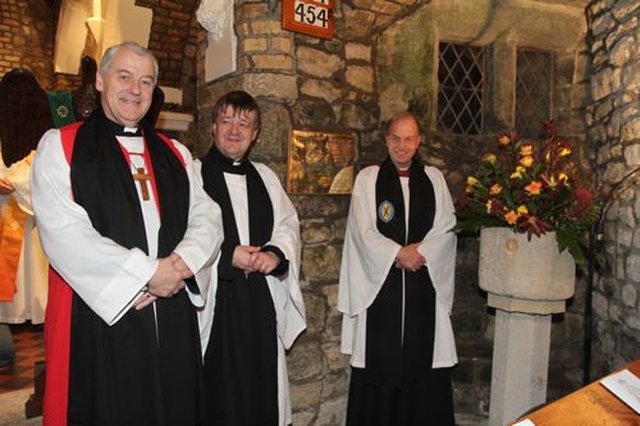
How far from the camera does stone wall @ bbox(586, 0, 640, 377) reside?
415 centimetres

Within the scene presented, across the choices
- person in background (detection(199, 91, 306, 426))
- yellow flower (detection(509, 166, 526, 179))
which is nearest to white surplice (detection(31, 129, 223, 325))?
person in background (detection(199, 91, 306, 426))

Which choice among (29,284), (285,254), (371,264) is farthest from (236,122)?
(29,284)

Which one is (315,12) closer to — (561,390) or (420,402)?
(420,402)

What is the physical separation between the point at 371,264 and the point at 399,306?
36 centimetres

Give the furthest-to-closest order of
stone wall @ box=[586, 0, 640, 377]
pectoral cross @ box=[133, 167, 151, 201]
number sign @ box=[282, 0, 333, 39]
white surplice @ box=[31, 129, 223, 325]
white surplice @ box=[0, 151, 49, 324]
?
white surplice @ box=[0, 151, 49, 324] → stone wall @ box=[586, 0, 640, 377] → number sign @ box=[282, 0, 333, 39] → pectoral cross @ box=[133, 167, 151, 201] → white surplice @ box=[31, 129, 223, 325]

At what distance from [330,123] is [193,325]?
6.48ft

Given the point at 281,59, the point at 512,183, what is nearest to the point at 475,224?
the point at 512,183

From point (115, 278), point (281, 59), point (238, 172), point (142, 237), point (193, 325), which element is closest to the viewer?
point (115, 278)

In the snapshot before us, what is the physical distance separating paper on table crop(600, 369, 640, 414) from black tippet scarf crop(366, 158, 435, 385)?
1.65m

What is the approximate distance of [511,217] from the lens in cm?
308

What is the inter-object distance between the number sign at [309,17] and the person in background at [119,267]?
56.8 inches

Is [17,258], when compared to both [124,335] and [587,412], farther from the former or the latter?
[587,412]

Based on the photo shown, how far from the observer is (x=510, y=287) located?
3.18 meters

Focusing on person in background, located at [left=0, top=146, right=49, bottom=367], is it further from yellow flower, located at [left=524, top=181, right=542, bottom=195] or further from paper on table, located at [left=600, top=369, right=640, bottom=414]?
paper on table, located at [left=600, top=369, right=640, bottom=414]
